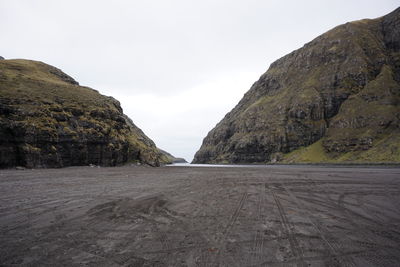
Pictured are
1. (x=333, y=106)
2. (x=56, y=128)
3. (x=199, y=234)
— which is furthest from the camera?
(x=333, y=106)

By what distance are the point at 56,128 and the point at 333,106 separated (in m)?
153

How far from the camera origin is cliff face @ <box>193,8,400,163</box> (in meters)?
111

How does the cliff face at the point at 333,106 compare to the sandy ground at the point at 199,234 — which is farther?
the cliff face at the point at 333,106

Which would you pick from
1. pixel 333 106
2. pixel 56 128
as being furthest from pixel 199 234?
pixel 333 106

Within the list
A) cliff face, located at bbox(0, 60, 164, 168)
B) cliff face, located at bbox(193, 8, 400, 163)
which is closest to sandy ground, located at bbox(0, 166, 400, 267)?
cliff face, located at bbox(0, 60, 164, 168)

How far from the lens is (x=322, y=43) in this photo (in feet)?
566

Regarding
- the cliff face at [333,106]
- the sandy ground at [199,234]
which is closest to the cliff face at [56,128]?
the sandy ground at [199,234]

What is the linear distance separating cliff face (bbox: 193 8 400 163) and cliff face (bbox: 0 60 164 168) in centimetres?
9984

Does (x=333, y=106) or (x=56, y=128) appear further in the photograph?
(x=333, y=106)

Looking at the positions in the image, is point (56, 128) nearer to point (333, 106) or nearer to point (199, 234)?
point (199, 234)

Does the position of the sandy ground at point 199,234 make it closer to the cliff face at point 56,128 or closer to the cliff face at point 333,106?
the cliff face at point 56,128

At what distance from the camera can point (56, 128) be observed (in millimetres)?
57625

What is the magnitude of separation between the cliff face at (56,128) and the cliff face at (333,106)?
9984 cm

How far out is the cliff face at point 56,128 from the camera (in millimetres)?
49406
